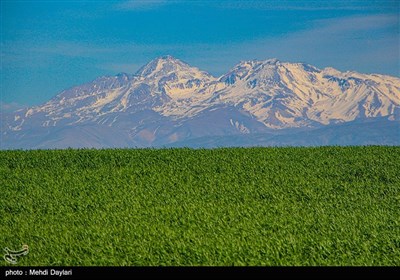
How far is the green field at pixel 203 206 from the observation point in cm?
1647

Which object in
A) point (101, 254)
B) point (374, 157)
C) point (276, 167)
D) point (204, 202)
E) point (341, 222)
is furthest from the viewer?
point (374, 157)

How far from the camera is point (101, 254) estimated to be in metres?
16.4

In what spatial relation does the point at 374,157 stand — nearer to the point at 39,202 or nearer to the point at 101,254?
the point at 39,202

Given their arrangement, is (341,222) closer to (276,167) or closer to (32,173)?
(276,167)

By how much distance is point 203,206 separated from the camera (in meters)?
22.8

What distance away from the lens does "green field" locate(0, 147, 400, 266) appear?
1647 cm

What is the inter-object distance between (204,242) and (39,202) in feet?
30.2

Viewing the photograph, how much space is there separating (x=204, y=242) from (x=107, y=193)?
8865mm

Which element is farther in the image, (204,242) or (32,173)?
(32,173)

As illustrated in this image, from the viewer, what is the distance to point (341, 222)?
20.2 m
